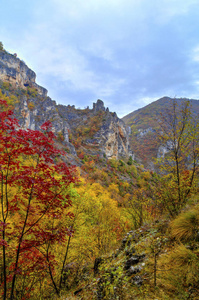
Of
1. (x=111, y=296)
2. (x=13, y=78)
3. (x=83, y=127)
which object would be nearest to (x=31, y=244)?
(x=111, y=296)


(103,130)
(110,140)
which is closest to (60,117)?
(103,130)

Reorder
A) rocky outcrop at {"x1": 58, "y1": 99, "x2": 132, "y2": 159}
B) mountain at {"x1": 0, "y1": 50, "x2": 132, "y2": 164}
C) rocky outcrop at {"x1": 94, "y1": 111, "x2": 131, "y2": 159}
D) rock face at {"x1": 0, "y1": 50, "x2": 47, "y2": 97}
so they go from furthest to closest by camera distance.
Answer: rocky outcrop at {"x1": 58, "y1": 99, "x2": 132, "y2": 159}, rocky outcrop at {"x1": 94, "y1": 111, "x2": 131, "y2": 159}, rock face at {"x1": 0, "y1": 50, "x2": 47, "y2": 97}, mountain at {"x1": 0, "y1": 50, "x2": 132, "y2": 164}

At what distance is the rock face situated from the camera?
5809 centimetres

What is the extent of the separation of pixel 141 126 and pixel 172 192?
542 feet

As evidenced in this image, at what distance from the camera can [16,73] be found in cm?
6219

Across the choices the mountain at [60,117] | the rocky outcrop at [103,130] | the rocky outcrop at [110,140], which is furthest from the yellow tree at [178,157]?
the rocky outcrop at [110,140]

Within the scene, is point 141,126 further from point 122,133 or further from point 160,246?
point 160,246

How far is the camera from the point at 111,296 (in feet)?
8.89

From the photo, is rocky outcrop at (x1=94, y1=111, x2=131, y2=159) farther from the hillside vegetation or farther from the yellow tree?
the yellow tree

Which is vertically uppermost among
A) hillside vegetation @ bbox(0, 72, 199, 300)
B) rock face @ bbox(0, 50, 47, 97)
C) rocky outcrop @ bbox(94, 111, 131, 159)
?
rock face @ bbox(0, 50, 47, 97)

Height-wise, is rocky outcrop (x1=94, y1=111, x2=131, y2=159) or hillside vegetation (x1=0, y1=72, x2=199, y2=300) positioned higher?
rocky outcrop (x1=94, y1=111, x2=131, y2=159)

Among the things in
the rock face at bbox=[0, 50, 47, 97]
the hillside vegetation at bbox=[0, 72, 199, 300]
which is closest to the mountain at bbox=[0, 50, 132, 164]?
the rock face at bbox=[0, 50, 47, 97]

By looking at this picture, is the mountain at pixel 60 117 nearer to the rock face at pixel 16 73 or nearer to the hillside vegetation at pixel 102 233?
the rock face at pixel 16 73

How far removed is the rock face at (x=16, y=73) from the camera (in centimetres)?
5809
